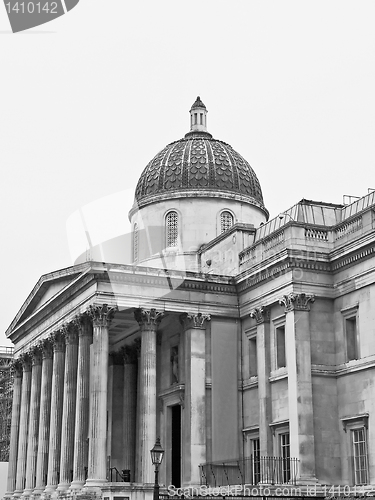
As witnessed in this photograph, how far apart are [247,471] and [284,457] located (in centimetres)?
329

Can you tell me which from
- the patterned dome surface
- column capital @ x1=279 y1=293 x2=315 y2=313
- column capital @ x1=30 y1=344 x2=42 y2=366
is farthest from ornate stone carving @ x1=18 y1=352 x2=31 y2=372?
column capital @ x1=279 y1=293 x2=315 y2=313

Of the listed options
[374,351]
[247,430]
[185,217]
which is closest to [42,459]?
[247,430]

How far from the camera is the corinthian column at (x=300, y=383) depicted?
3456cm

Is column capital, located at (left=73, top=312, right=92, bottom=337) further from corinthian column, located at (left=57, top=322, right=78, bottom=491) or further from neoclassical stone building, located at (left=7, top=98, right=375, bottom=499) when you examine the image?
corinthian column, located at (left=57, top=322, right=78, bottom=491)

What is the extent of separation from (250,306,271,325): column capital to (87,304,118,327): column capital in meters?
6.76

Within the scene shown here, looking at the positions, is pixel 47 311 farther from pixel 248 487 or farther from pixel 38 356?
pixel 248 487

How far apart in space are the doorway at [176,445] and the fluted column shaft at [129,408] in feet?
16.4

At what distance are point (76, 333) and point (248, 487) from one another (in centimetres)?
1226

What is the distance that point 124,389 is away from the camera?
48.2 m

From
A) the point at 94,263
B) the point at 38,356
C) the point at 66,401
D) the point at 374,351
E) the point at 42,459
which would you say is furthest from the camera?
the point at 38,356

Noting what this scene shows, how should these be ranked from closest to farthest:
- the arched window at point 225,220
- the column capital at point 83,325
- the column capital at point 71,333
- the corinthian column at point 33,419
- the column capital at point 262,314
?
the column capital at point 262,314 < the column capital at point 83,325 < the column capital at point 71,333 < the corinthian column at point 33,419 < the arched window at point 225,220

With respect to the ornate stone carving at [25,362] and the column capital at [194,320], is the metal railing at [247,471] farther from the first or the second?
the ornate stone carving at [25,362]

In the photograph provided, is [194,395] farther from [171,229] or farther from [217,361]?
[171,229]

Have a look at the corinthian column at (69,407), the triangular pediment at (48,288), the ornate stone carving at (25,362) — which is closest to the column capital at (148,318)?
the triangular pediment at (48,288)
